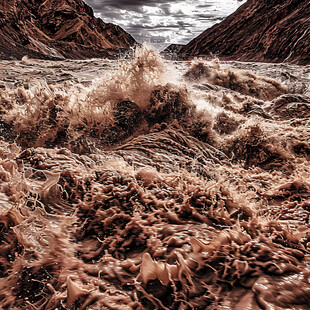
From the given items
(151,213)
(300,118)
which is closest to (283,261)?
(151,213)

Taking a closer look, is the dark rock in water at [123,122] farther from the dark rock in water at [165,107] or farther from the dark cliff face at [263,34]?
the dark cliff face at [263,34]

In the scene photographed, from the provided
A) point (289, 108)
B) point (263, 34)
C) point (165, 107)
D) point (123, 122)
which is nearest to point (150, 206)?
point (123, 122)

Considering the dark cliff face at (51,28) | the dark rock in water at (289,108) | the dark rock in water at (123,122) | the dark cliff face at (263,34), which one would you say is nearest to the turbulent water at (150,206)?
the dark rock in water at (123,122)

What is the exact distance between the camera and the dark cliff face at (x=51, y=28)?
29.2 meters

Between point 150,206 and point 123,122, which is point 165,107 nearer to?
point 123,122

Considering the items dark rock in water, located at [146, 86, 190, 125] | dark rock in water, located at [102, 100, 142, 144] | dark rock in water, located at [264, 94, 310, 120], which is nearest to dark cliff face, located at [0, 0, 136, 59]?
dark rock in water, located at [102, 100, 142, 144]

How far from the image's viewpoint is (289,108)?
3.24 meters

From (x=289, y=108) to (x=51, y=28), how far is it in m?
57.6

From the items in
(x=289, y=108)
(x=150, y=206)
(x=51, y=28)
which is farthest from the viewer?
(x=51, y=28)

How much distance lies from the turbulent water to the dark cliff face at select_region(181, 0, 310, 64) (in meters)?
14.5

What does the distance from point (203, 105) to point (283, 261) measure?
2234 mm

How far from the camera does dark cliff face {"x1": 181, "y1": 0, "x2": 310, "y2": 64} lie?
18.5 meters

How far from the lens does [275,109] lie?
337 cm

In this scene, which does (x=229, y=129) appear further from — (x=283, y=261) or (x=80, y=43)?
(x=80, y=43)
